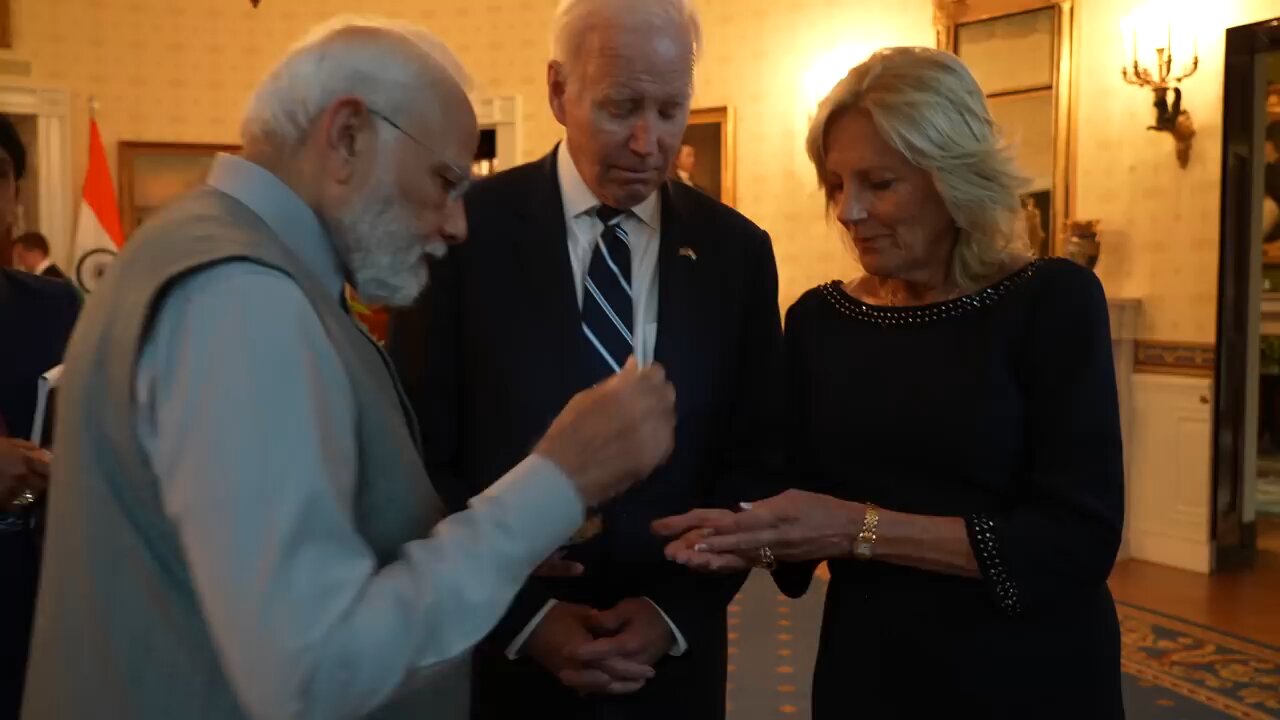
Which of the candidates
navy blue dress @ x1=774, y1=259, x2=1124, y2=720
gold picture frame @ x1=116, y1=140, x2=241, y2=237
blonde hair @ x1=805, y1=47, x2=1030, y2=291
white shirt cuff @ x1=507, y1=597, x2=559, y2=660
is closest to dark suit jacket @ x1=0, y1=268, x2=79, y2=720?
white shirt cuff @ x1=507, y1=597, x2=559, y2=660

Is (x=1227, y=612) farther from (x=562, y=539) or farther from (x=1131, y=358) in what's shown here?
(x=562, y=539)

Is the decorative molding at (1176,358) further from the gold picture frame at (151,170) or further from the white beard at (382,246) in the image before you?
the gold picture frame at (151,170)

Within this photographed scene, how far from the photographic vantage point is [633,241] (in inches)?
80.7

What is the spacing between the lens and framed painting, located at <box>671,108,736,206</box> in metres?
8.62

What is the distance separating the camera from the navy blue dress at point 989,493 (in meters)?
1.71

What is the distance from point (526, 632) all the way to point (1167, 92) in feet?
18.9

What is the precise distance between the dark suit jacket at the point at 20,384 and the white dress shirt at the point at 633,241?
1086 millimetres

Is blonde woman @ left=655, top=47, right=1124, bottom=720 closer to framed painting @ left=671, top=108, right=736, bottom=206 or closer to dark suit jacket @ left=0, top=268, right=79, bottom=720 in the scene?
dark suit jacket @ left=0, top=268, right=79, bottom=720

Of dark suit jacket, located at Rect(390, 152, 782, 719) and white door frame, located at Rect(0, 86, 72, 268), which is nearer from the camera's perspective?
dark suit jacket, located at Rect(390, 152, 782, 719)

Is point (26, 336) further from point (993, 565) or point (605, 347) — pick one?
point (993, 565)

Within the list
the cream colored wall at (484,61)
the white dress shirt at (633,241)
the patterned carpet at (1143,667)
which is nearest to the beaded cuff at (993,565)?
the white dress shirt at (633,241)

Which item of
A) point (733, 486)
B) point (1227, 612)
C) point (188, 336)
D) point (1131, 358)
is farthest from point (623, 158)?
point (1131, 358)

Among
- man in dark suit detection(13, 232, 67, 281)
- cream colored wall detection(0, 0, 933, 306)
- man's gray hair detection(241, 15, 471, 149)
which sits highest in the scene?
cream colored wall detection(0, 0, 933, 306)

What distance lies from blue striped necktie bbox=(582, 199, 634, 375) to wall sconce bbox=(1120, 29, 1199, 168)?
522 centimetres
